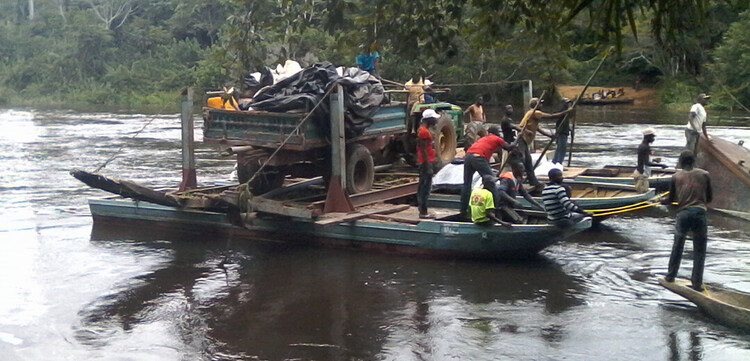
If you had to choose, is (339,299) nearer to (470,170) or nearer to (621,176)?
(470,170)

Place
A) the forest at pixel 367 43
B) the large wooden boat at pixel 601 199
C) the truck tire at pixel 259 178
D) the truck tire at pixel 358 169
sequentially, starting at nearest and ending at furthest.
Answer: the forest at pixel 367 43 < the truck tire at pixel 358 169 < the large wooden boat at pixel 601 199 < the truck tire at pixel 259 178

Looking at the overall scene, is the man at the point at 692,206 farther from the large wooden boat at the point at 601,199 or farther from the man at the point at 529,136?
the man at the point at 529,136

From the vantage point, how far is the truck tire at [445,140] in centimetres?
1535

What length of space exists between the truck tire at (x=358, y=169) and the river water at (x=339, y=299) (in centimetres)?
120

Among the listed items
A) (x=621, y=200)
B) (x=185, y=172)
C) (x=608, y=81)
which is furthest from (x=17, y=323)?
(x=608, y=81)

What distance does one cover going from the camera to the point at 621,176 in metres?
16.2

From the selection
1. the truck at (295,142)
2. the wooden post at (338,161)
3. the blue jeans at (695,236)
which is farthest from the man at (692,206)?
the truck at (295,142)

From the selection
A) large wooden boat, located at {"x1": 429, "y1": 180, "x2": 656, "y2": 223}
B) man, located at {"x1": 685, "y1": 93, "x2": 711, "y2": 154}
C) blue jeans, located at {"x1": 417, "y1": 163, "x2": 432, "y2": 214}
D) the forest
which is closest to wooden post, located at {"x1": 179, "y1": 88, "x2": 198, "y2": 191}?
the forest

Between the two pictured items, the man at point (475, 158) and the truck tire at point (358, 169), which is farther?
the truck tire at point (358, 169)

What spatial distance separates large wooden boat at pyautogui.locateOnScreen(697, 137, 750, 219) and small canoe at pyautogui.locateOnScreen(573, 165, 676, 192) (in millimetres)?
733

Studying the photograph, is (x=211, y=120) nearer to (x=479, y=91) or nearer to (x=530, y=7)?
(x=530, y=7)

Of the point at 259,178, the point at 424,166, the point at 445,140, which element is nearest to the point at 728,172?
the point at 445,140

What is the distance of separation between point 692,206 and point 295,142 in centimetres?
534

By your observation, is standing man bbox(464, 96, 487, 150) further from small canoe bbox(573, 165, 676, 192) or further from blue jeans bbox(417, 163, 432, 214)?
blue jeans bbox(417, 163, 432, 214)
